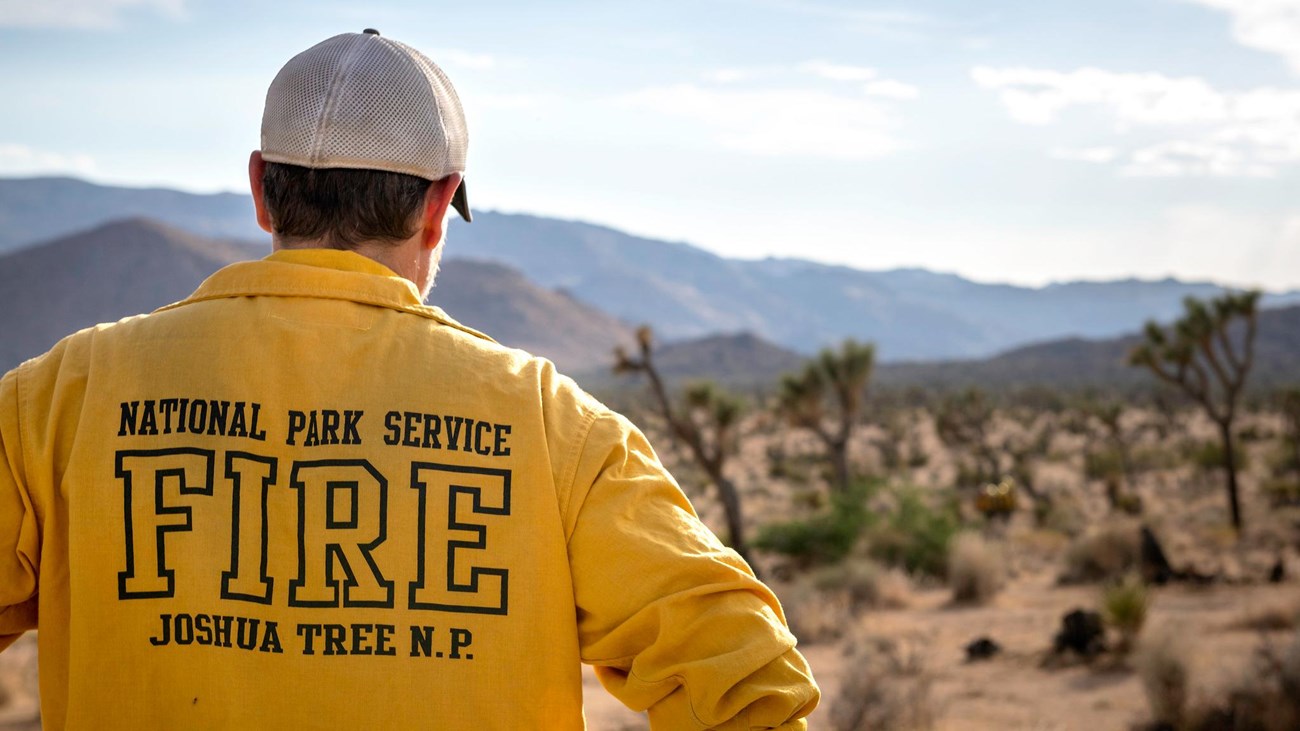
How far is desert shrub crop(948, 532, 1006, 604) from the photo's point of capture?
46.1ft

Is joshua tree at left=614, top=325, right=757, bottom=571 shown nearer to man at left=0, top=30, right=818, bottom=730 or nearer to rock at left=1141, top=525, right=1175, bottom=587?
rock at left=1141, top=525, right=1175, bottom=587

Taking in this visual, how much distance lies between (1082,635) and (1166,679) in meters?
2.42

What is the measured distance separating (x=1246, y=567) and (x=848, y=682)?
9039 millimetres

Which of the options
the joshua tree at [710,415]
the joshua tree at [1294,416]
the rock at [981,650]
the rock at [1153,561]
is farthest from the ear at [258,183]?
the joshua tree at [1294,416]

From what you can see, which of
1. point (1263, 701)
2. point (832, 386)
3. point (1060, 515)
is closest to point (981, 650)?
point (1263, 701)

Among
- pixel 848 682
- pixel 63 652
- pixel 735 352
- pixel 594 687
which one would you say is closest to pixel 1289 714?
pixel 848 682

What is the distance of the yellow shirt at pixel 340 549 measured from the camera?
1471mm

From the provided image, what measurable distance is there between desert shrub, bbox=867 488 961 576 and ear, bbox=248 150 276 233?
1448cm

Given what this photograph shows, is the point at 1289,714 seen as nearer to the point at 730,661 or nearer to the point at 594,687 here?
the point at 594,687

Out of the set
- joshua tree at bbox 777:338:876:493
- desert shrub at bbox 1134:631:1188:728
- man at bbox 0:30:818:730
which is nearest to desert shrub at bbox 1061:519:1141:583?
desert shrub at bbox 1134:631:1188:728

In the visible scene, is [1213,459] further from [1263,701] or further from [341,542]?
[341,542]

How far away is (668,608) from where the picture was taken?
1.48 metres

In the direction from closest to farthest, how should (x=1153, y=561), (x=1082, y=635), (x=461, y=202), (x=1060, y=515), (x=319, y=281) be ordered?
(x=319, y=281), (x=461, y=202), (x=1082, y=635), (x=1153, y=561), (x=1060, y=515)

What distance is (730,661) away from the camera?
4.70 feet
